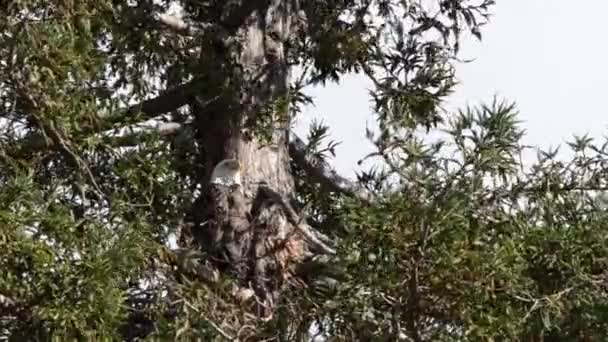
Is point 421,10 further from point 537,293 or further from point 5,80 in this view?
point 5,80

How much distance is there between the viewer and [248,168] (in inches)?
145

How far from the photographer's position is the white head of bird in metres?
3.63

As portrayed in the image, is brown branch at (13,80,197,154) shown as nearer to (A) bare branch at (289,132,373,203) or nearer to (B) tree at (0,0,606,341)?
(B) tree at (0,0,606,341)

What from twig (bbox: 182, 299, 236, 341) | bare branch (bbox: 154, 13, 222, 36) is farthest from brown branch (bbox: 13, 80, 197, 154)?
twig (bbox: 182, 299, 236, 341)

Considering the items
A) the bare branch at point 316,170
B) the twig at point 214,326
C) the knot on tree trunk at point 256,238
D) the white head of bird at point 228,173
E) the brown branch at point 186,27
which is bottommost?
the twig at point 214,326

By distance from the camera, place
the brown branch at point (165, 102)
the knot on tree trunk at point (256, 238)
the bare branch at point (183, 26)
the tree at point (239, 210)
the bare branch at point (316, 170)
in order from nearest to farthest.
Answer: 1. the tree at point (239, 210)
2. the brown branch at point (165, 102)
3. the knot on tree trunk at point (256, 238)
4. the bare branch at point (183, 26)
5. the bare branch at point (316, 170)

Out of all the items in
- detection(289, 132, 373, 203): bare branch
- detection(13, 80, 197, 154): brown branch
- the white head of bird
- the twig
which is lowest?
the twig

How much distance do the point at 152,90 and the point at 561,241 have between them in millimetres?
1708

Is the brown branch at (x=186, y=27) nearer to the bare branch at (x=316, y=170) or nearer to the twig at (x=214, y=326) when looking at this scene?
the bare branch at (x=316, y=170)

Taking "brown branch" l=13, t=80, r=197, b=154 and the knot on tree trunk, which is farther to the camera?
the knot on tree trunk

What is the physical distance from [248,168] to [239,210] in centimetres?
15

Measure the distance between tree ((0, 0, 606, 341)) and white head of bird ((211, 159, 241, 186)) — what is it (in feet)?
0.10

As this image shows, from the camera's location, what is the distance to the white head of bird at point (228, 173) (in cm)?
363

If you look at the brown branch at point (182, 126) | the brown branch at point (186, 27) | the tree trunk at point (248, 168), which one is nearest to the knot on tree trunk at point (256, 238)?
the tree trunk at point (248, 168)
